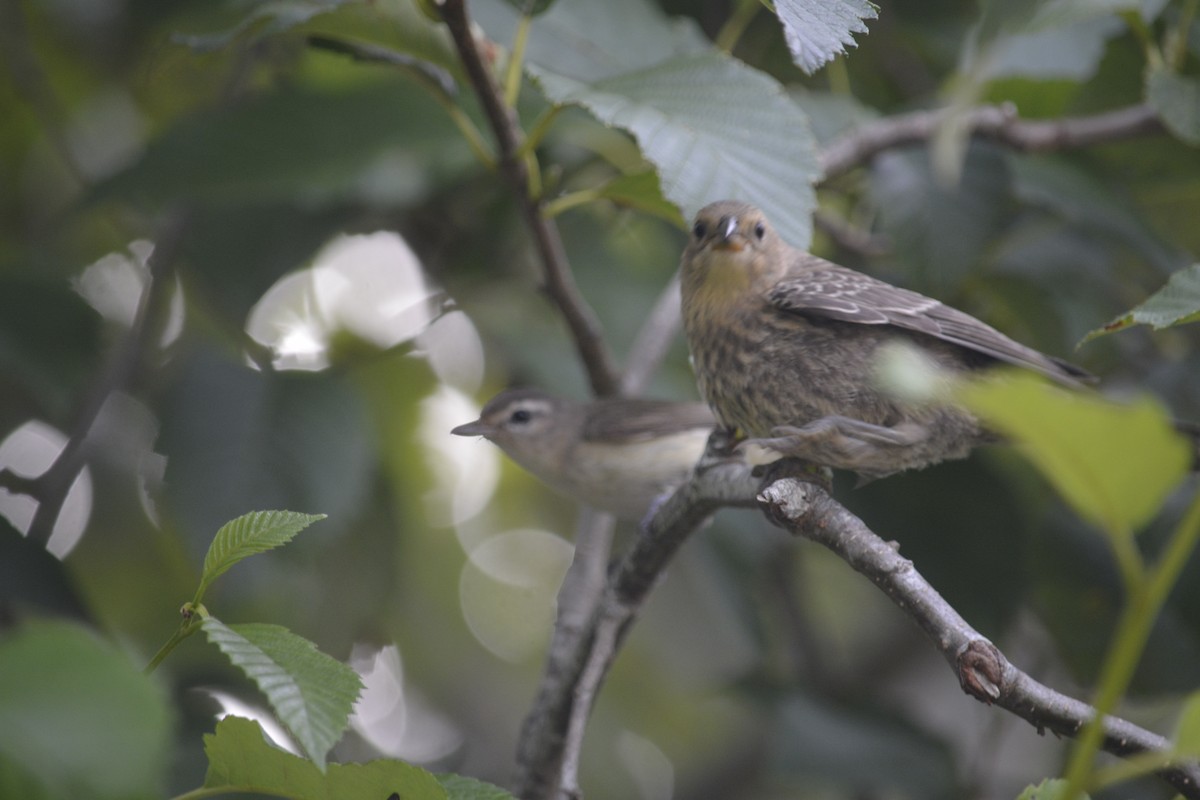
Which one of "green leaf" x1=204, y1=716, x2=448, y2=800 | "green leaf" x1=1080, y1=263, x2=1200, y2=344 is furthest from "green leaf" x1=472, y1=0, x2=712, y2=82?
"green leaf" x1=204, y1=716, x2=448, y2=800

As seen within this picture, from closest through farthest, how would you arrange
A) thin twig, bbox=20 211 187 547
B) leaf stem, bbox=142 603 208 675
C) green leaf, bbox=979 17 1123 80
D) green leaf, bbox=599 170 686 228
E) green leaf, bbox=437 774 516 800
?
leaf stem, bbox=142 603 208 675, green leaf, bbox=437 774 516 800, green leaf, bbox=599 170 686 228, green leaf, bbox=979 17 1123 80, thin twig, bbox=20 211 187 547

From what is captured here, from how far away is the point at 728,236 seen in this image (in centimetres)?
326

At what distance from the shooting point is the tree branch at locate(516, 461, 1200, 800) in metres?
1.74

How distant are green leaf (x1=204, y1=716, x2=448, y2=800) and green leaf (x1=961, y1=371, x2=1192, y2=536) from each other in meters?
1.07

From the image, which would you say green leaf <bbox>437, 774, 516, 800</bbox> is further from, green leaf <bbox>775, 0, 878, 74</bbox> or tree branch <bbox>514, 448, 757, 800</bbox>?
green leaf <bbox>775, 0, 878, 74</bbox>

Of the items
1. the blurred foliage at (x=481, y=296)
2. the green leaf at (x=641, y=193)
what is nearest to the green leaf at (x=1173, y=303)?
the blurred foliage at (x=481, y=296)

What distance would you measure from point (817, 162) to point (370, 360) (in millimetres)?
2544

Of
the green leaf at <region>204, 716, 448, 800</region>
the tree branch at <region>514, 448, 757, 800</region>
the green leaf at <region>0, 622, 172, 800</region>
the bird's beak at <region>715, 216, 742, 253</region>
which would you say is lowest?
the green leaf at <region>0, 622, 172, 800</region>

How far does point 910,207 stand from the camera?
383cm

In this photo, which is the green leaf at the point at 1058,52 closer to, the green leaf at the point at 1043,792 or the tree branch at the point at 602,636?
the tree branch at the point at 602,636

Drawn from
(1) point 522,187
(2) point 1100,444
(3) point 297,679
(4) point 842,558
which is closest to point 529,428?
(1) point 522,187

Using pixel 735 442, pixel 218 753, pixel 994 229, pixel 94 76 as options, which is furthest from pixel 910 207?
pixel 94 76

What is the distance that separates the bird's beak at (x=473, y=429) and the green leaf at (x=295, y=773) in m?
2.59

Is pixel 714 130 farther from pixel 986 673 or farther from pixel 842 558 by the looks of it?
pixel 986 673
